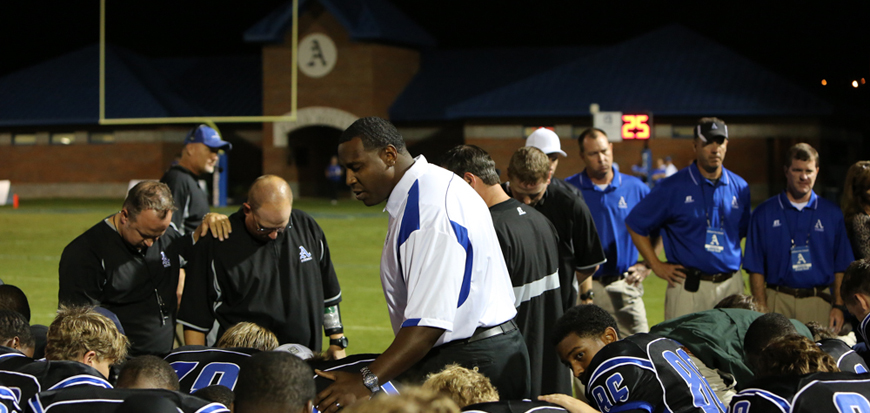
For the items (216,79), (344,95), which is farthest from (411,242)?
(216,79)

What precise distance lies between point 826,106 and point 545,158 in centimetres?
2871

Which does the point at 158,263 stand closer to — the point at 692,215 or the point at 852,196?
the point at 692,215

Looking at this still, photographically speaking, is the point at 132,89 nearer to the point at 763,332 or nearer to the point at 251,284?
the point at 251,284

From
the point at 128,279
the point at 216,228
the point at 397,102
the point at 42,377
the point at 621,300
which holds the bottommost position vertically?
the point at 621,300

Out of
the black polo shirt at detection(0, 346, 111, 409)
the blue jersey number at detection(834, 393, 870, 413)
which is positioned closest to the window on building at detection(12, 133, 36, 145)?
the black polo shirt at detection(0, 346, 111, 409)

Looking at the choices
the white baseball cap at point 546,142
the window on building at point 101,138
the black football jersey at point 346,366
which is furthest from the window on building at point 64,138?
the black football jersey at point 346,366

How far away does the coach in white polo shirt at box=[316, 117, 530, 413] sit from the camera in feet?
10.2

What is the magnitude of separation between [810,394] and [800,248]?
321cm

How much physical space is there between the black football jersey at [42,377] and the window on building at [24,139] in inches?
1601

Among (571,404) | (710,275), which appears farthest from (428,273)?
(710,275)

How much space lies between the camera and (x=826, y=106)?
30703mm

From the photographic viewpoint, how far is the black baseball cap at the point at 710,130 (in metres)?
6.23

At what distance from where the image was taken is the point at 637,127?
21688 millimetres

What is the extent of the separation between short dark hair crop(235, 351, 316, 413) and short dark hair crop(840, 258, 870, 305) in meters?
3.31
